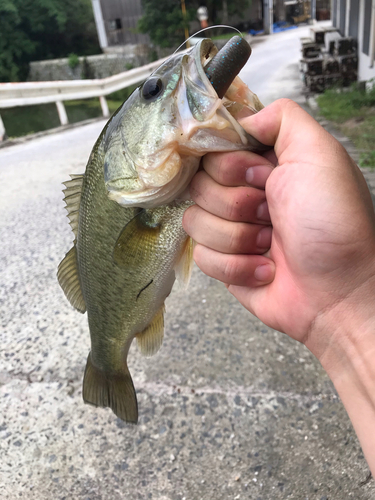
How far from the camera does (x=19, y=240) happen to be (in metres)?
3.84

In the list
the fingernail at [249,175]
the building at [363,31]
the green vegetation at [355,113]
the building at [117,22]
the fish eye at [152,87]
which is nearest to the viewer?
the fish eye at [152,87]

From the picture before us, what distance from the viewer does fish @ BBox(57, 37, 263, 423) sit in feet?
3.24

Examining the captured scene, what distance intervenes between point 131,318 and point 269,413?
97 centimetres

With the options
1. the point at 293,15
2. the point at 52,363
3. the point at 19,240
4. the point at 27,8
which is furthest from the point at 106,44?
the point at 52,363

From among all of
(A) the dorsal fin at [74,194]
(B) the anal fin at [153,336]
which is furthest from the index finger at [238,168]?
(B) the anal fin at [153,336]

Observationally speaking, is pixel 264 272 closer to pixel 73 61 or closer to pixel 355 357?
pixel 355 357

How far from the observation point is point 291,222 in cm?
111

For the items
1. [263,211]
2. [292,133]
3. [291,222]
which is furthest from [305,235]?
[292,133]

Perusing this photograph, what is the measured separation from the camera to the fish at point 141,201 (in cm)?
99

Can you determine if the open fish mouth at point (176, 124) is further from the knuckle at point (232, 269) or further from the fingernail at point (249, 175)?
the knuckle at point (232, 269)

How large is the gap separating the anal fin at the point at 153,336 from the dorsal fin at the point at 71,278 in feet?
0.94

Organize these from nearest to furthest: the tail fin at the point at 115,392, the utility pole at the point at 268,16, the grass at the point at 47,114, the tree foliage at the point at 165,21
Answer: the tail fin at the point at 115,392, the grass at the point at 47,114, the tree foliage at the point at 165,21, the utility pole at the point at 268,16

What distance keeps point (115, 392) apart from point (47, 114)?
71.6 ft

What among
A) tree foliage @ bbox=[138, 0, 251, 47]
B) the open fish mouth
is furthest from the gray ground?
tree foliage @ bbox=[138, 0, 251, 47]
